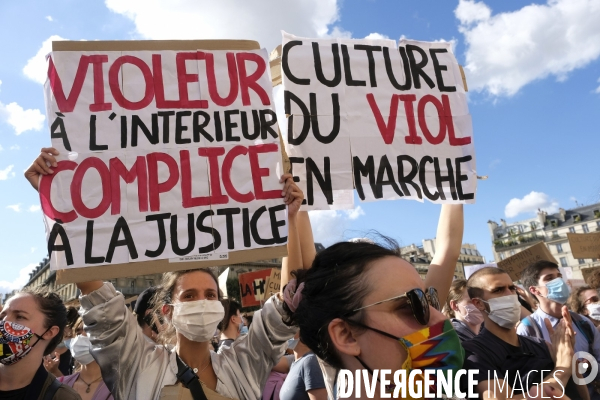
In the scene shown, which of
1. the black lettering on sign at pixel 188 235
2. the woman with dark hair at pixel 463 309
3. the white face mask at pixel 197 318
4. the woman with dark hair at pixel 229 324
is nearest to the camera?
the black lettering on sign at pixel 188 235

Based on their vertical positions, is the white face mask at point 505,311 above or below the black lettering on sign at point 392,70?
below

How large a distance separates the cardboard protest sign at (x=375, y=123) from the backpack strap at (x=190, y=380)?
1.25 metres

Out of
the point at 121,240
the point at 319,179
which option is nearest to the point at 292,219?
the point at 319,179

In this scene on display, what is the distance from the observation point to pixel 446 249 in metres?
3.03

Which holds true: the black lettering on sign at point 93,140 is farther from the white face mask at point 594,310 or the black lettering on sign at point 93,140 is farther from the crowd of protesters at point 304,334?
the white face mask at point 594,310

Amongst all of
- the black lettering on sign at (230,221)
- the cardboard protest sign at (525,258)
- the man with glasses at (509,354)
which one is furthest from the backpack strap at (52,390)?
the cardboard protest sign at (525,258)

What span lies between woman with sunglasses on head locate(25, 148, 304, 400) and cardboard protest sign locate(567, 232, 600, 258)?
7.22 m

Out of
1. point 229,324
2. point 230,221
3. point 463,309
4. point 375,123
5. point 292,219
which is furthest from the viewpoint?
point 229,324

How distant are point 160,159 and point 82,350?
2500mm

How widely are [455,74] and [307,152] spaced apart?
141 centimetres

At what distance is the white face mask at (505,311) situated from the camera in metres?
3.58

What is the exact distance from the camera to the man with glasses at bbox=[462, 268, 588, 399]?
9.78 feet

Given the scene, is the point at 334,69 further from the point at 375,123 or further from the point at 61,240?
the point at 61,240

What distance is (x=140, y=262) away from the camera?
2.71 metres
